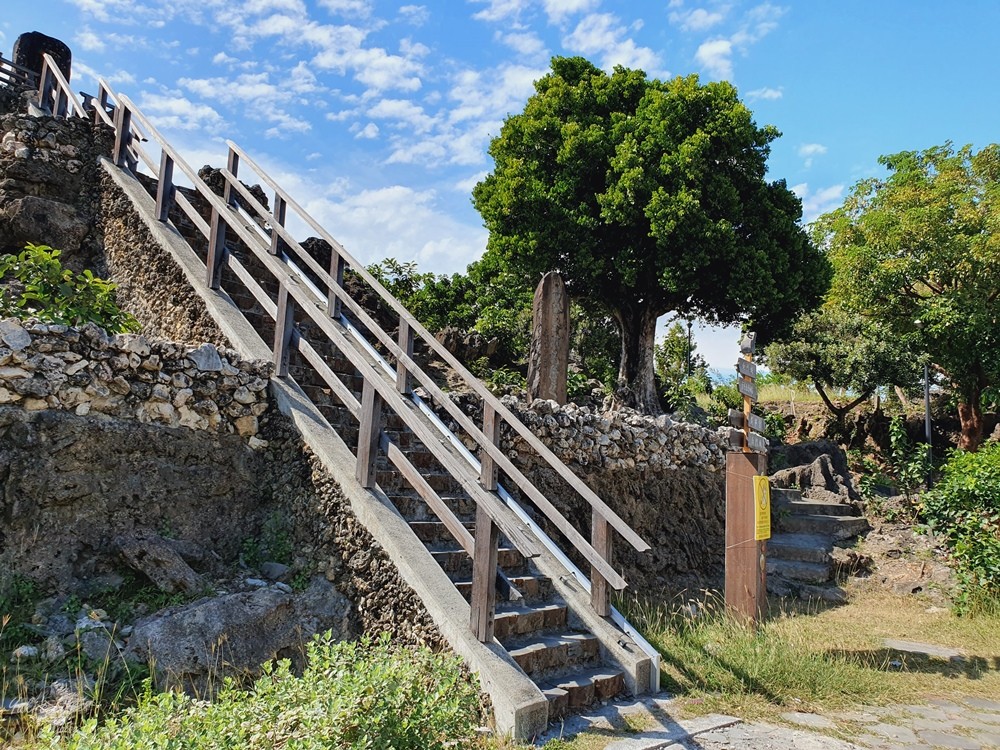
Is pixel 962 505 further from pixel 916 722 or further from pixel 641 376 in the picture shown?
pixel 641 376

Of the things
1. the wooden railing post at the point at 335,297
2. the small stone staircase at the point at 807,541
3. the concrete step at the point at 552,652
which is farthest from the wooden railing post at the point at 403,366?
the small stone staircase at the point at 807,541

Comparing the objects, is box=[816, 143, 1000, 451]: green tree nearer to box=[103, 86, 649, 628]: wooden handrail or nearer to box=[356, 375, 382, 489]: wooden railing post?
box=[103, 86, 649, 628]: wooden handrail

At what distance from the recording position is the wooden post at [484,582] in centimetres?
401

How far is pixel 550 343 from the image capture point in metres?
8.24

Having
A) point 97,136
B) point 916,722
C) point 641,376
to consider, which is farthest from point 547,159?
point 916,722

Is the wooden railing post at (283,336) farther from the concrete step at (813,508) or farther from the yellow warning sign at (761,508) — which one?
the concrete step at (813,508)

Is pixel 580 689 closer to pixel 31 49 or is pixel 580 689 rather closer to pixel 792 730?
pixel 792 730

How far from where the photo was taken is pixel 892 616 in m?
7.35

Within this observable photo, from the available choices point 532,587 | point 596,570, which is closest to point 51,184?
point 532,587

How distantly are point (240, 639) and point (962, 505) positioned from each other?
783 centimetres

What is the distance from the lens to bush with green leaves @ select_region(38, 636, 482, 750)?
265 centimetres

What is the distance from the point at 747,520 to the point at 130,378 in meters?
4.97

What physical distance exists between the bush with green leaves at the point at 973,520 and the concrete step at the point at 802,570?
4.39 ft

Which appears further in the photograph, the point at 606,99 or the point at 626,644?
the point at 606,99
